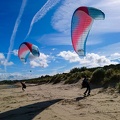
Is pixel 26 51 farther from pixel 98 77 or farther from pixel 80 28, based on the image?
pixel 80 28

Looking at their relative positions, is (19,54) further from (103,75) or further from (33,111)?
(33,111)

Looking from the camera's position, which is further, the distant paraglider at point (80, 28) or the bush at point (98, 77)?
the bush at point (98, 77)

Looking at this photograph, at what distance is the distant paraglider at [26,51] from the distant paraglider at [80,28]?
11.8 metres

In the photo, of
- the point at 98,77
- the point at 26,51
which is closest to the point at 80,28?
the point at 98,77

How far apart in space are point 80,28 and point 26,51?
16503 mm

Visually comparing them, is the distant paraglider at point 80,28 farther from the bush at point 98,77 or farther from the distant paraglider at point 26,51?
the distant paraglider at point 26,51

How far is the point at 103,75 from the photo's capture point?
25812 millimetres

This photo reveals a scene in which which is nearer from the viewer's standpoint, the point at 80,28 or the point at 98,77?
the point at 80,28

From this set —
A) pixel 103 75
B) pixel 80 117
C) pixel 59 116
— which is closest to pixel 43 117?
pixel 59 116

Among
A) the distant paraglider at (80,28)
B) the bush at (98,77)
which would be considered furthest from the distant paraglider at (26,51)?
the distant paraglider at (80,28)

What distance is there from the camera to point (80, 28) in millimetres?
18594

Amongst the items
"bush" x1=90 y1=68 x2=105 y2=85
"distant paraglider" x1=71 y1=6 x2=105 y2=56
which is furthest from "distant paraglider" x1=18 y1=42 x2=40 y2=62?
"distant paraglider" x1=71 y1=6 x2=105 y2=56

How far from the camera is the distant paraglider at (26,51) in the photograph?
30.1m

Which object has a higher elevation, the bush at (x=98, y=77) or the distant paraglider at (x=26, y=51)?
the distant paraglider at (x=26, y=51)
